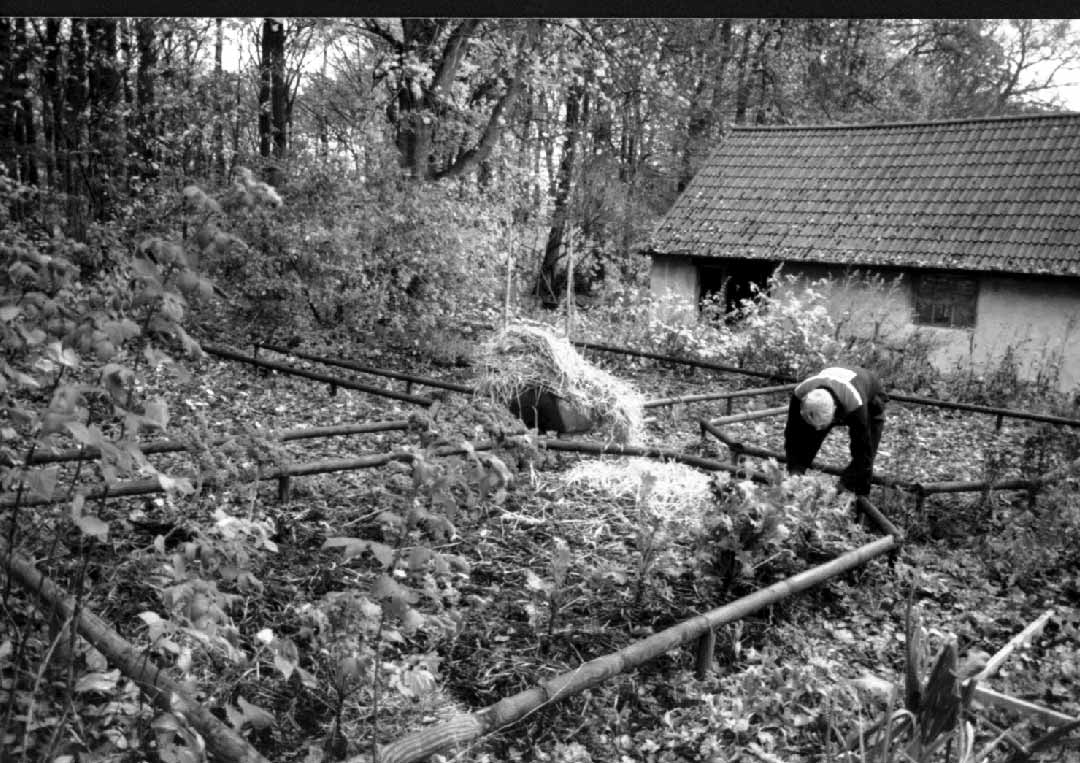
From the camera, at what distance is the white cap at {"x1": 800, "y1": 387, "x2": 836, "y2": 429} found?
6.13 metres

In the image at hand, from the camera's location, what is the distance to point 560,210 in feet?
83.7

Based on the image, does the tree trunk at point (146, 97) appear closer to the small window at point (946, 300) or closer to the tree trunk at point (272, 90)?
the tree trunk at point (272, 90)

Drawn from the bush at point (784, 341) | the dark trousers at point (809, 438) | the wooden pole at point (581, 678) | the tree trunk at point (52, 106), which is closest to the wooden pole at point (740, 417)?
the dark trousers at point (809, 438)

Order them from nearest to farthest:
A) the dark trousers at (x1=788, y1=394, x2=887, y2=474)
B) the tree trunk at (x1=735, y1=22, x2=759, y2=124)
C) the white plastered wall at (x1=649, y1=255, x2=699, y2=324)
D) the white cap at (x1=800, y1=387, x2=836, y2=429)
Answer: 1. the white cap at (x1=800, y1=387, x2=836, y2=429)
2. the dark trousers at (x1=788, y1=394, x2=887, y2=474)
3. the white plastered wall at (x1=649, y1=255, x2=699, y2=324)
4. the tree trunk at (x1=735, y1=22, x2=759, y2=124)

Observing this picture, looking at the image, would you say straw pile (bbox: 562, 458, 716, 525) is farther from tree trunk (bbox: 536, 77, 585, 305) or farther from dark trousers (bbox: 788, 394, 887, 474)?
tree trunk (bbox: 536, 77, 585, 305)

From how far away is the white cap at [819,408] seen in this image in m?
6.13

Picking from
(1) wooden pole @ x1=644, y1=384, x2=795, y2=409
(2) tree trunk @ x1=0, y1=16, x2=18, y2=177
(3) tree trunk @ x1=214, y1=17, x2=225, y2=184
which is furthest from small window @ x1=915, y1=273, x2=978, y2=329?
(2) tree trunk @ x1=0, y1=16, x2=18, y2=177

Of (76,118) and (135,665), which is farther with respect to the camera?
(76,118)

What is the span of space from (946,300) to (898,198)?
9.08ft

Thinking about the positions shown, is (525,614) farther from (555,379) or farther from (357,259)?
(357,259)

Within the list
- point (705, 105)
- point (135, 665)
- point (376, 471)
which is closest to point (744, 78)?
point (705, 105)

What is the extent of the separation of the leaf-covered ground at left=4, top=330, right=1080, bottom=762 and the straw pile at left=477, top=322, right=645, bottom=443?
0.65 m

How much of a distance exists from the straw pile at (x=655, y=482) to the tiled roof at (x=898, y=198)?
38.1 ft

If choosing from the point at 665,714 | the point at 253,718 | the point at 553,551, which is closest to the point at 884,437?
the point at 553,551
